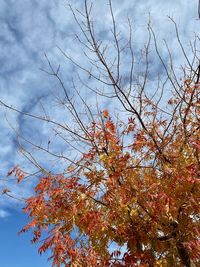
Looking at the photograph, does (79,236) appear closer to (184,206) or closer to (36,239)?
(36,239)

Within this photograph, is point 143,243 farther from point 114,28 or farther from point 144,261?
point 114,28

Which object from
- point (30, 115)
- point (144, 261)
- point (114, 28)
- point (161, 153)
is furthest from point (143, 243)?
point (114, 28)

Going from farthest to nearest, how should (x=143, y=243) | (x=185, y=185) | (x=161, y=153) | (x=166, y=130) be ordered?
(x=166, y=130), (x=161, y=153), (x=143, y=243), (x=185, y=185)

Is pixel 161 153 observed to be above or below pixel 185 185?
above

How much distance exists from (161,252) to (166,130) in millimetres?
2915

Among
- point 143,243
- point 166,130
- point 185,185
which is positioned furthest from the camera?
point 166,130

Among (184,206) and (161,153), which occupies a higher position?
(161,153)

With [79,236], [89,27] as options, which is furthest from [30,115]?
[79,236]

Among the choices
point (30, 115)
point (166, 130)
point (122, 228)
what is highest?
point (30, 115)

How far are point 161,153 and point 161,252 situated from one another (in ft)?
7.16

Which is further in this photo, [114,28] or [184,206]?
[114,28]

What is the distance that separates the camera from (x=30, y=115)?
8750 mm

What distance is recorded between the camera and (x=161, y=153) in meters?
8.33

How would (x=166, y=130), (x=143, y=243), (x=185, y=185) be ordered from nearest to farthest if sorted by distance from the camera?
(x=185, y=185) < (x=143, y=243) < (x=166, y=130)
